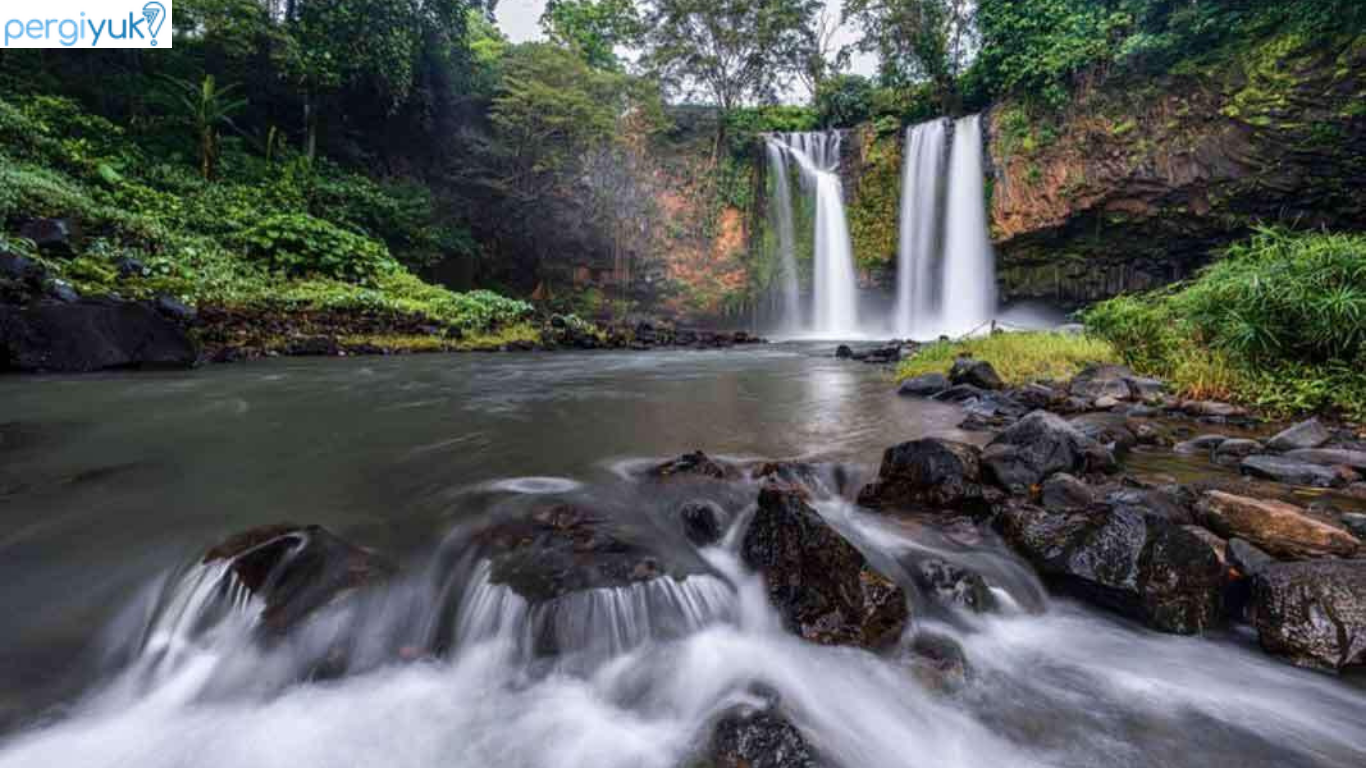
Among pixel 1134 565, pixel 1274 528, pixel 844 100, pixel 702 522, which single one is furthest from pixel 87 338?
pixel 844 100

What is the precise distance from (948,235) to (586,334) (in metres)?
12.3

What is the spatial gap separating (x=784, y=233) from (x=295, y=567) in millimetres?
20623

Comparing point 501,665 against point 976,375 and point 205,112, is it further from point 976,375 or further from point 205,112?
point 205,112

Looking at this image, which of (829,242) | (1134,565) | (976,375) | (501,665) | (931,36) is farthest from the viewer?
(829,242)

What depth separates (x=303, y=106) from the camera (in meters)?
18.3

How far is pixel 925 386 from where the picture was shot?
21.1 ft

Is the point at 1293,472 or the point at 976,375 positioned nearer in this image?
A: the point at 1293,472

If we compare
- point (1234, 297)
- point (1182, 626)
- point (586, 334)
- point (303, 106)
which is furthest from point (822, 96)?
point (1182, 626)

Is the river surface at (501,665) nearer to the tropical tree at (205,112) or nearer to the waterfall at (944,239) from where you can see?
the tropical tree at (205,112)

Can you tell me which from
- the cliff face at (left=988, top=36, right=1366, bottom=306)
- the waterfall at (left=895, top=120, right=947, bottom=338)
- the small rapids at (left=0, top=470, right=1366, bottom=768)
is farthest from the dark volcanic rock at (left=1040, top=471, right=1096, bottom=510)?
the waterfall at (left=895, top=120, right=947, bottom=338)

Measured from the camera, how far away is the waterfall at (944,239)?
1727 centimetres

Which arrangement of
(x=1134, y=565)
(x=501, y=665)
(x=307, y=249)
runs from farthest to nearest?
1. (x=307, y=249)
2. (x=1134, y=565)
3. (x=501, y=665)

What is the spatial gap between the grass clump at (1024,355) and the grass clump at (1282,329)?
1.11m

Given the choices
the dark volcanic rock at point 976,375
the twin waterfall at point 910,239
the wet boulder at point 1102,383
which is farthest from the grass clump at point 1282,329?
the twin waterfall at point 910,239
